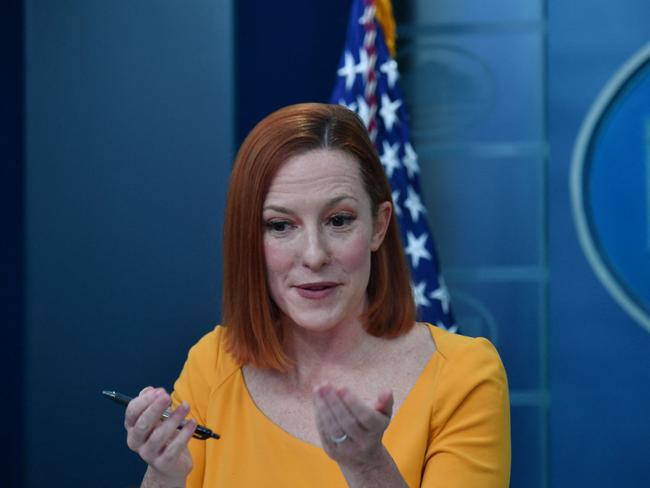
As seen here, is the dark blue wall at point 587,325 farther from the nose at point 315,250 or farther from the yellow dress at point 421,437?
the nose at point 315,250

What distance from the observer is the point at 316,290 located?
1.92 metres

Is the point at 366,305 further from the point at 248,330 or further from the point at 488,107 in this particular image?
the point at 488,107

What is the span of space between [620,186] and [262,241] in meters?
1.96

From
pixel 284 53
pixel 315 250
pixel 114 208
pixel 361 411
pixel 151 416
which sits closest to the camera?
pixel 361 411

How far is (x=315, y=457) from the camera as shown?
192cm

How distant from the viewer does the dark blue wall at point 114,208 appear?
129 inches

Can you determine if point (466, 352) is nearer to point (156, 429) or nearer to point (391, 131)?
point (156, 429)

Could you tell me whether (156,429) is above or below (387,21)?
below

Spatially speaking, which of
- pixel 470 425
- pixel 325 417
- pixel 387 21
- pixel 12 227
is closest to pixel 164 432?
pixel 325 417

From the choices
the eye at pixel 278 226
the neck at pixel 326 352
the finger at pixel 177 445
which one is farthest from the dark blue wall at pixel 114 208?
the finger at pixel 177 445

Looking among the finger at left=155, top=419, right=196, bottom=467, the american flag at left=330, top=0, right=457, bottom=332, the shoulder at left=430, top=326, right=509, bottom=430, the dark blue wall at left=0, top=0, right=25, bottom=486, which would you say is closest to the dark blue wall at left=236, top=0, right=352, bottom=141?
the american flag at left=330, top=0, right=457, bottom=332


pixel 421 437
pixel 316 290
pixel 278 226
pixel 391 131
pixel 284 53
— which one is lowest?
pixel 421 437

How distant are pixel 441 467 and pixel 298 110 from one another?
682 mm

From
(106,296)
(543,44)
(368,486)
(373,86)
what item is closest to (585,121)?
(543,44)
